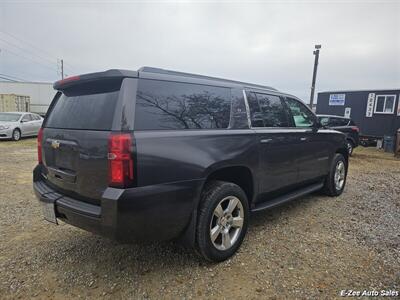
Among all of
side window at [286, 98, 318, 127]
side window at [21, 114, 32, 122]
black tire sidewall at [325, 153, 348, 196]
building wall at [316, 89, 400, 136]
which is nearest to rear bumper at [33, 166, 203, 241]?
side window at [286, 98, 318, 127]

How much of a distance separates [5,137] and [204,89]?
531 inches

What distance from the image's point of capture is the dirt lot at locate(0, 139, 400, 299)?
2.40m

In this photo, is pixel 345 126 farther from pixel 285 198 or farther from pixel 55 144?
pixel 55 144

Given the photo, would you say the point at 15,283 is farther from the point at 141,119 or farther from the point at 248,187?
the point at 248,187

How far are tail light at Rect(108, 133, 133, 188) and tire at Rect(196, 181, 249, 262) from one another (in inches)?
33.8

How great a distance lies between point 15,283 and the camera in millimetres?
2451

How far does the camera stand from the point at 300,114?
4.21 meters

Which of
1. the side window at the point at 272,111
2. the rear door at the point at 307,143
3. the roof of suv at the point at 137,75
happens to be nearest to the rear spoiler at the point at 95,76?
the roof of suv at the point at 137,75

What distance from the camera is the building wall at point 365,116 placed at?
45.8 ft

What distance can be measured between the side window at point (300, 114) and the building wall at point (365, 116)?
1248 cm

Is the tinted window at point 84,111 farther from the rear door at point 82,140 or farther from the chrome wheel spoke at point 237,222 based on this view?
the chrome wheel spoke at point 237,222

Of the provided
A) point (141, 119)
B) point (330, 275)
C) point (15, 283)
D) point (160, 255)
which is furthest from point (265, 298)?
point (15, 283)

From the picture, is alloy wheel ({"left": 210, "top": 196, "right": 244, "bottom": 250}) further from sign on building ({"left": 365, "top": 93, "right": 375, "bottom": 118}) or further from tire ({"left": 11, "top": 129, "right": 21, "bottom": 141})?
sign on building ({"left": 365, "top": 93, "right": 375, "bottom": 118})

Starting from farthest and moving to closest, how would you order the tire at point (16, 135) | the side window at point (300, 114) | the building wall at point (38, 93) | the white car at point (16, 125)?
1. the building wall at point (38, 93)
2. the tire at point (16, 135)
3. the white car at point (16, 125)
4. the side window at point (300, 114)
